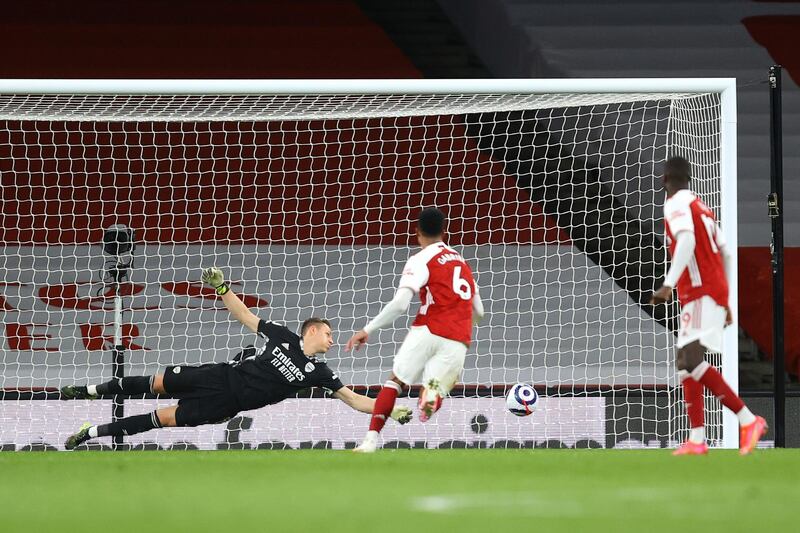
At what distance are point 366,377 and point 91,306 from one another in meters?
2.44

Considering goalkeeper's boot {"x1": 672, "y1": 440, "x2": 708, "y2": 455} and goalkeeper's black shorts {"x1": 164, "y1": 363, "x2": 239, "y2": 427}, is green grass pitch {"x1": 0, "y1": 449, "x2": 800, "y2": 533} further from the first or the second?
goalkeeper's black shorts {"x1": 164, "y1": 363, "x2": 239, "y2": 427}

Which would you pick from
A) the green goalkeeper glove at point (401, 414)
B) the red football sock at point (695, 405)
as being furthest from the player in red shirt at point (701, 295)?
the green goalkeeper glove at point (401, 414)

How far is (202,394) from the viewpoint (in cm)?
759

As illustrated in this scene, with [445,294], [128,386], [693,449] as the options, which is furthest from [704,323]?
[128,386]

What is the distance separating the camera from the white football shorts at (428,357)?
6.53 m

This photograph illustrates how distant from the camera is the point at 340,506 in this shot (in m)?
3.93

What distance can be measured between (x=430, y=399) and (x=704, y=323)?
1.45 metres

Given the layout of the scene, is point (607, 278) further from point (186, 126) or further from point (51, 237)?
point (51, 237)

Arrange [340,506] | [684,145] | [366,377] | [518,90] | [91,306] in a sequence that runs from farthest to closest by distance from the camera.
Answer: [91,306] → [366,377] → [684,145] → [518,90] → [340,506]

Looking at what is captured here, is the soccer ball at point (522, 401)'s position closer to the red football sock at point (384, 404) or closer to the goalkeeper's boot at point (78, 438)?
the red football sock at point (384, 404)

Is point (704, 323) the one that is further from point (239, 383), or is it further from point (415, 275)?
point (239, 383)

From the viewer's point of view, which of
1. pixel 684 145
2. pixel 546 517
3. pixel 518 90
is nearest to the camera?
pixel 546 517

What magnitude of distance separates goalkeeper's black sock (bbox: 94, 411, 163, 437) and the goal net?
876 millimetres
